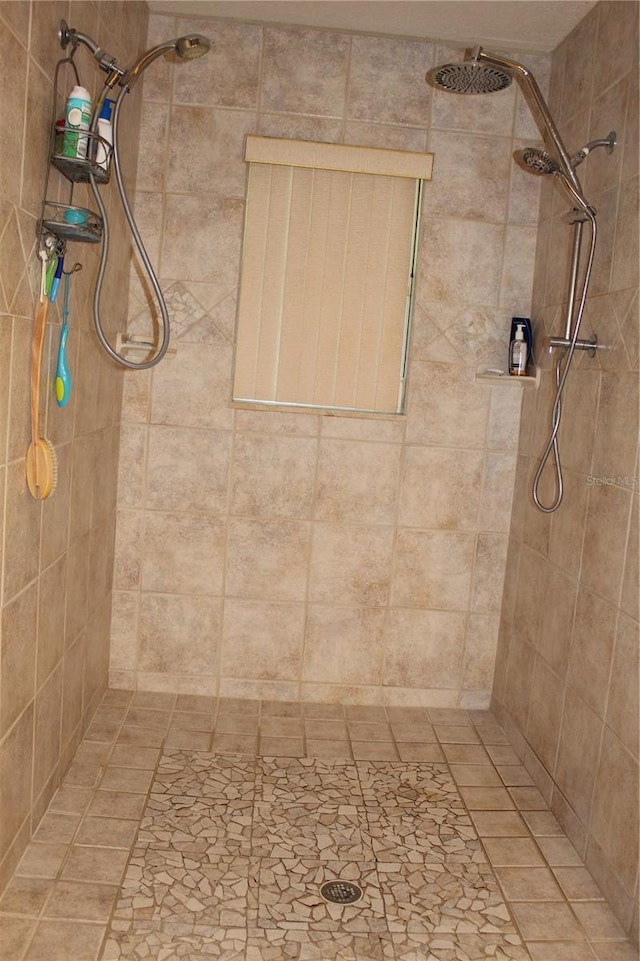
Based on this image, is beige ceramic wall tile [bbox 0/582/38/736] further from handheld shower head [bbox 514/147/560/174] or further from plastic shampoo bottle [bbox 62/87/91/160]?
handheld shower head [bbox 514/147/560/174]

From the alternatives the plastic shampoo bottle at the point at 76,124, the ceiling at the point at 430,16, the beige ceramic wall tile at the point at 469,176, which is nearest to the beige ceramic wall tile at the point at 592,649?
the beige ceramic wall tile at the point at 469,176

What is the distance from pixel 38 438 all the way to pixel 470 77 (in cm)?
156

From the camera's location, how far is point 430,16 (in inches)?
106

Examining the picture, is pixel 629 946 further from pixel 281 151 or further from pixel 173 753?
pixel 281 151

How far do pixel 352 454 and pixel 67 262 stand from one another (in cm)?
126

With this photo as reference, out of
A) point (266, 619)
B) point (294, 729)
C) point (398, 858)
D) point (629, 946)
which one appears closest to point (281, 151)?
point (266, 619)

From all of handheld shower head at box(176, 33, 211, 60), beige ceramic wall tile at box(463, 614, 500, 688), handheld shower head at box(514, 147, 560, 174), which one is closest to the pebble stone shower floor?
beige ceramic wall tile at box(463, 614, 500, 688)

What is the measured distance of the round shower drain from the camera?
1.96m

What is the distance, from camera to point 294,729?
286 centimetres

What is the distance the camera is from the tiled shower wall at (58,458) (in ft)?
5.62

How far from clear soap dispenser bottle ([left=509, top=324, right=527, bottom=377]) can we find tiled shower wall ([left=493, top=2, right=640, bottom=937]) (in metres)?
0.06

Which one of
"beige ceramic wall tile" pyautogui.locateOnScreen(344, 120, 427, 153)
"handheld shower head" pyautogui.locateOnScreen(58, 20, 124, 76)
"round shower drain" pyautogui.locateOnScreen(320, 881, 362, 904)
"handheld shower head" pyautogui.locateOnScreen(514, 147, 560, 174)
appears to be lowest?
"round shower drain" pyautogui.locateOnScreen(320, 881, 362, 904)

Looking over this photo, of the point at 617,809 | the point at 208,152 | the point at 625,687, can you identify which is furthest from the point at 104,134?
the point at 617,809

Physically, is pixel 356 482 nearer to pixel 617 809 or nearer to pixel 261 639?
pixel 261 639
